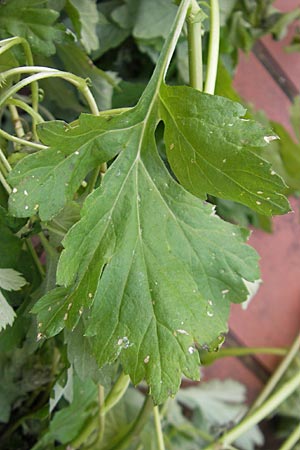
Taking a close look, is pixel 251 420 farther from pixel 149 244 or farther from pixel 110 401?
pixel 149 244

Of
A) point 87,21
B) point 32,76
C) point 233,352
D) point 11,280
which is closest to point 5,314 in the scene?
point 11,280

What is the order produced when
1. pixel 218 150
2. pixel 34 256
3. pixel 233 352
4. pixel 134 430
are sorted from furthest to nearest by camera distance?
pixel 233 352
pixel 134 430
pixel 34 256
pixel 218 150

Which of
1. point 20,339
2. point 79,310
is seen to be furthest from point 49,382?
point 79,310

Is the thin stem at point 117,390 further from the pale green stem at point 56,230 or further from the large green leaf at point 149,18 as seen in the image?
the large green leaf at point 149,18

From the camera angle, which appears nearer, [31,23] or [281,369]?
[31,23]

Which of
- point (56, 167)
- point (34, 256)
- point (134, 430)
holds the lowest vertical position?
point (134, 430)

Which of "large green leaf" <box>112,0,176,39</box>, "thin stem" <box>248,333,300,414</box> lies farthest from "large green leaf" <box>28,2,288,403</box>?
"thin stem" <box>248,333,300,414</box>

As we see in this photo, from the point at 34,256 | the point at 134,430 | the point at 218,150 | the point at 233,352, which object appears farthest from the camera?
the point at 233,352
